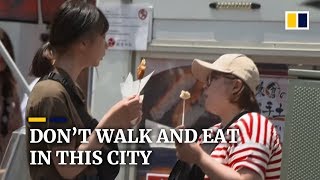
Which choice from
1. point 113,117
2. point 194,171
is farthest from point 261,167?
point 113,117

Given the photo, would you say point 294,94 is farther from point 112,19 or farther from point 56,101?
point 112,19

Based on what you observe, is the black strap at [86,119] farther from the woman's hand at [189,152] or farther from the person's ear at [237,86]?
the person's ear at [237,86]

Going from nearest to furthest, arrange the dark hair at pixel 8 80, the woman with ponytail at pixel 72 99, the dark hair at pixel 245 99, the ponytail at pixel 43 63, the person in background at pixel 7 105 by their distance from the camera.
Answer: the woman with ponytail at pixel 72 99
the dark hair at pixel 245 99
the ponytail at pixel 43 63
the person in background at pixel 7 105
the dark hair at pixel 8 80

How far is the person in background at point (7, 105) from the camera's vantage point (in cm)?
421

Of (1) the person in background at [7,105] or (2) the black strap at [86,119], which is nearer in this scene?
(2) the black strap at [86,119]

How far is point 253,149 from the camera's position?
7.25 feet

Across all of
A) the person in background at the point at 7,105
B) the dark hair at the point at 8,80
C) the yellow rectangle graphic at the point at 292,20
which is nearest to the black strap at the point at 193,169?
the yellow rectangle graphic at the point at 292,20

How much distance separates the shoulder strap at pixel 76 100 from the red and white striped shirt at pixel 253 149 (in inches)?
20.4

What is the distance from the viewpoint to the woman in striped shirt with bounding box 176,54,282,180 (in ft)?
7.20

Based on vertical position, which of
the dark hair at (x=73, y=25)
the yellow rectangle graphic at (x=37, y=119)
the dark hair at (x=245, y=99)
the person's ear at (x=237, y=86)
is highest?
the dark hair at (x=73, y=25)

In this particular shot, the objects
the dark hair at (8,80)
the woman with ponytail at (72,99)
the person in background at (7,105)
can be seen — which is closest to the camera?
the woman with ponytail at (72,99)

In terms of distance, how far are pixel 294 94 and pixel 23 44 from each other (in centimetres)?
404

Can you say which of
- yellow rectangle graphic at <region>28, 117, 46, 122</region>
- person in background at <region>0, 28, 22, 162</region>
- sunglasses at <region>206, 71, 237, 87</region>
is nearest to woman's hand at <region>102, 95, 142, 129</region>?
yellow rectangle graphic at <region>28, 117, 46, 122</region>

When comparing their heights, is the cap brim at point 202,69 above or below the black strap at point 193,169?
above
